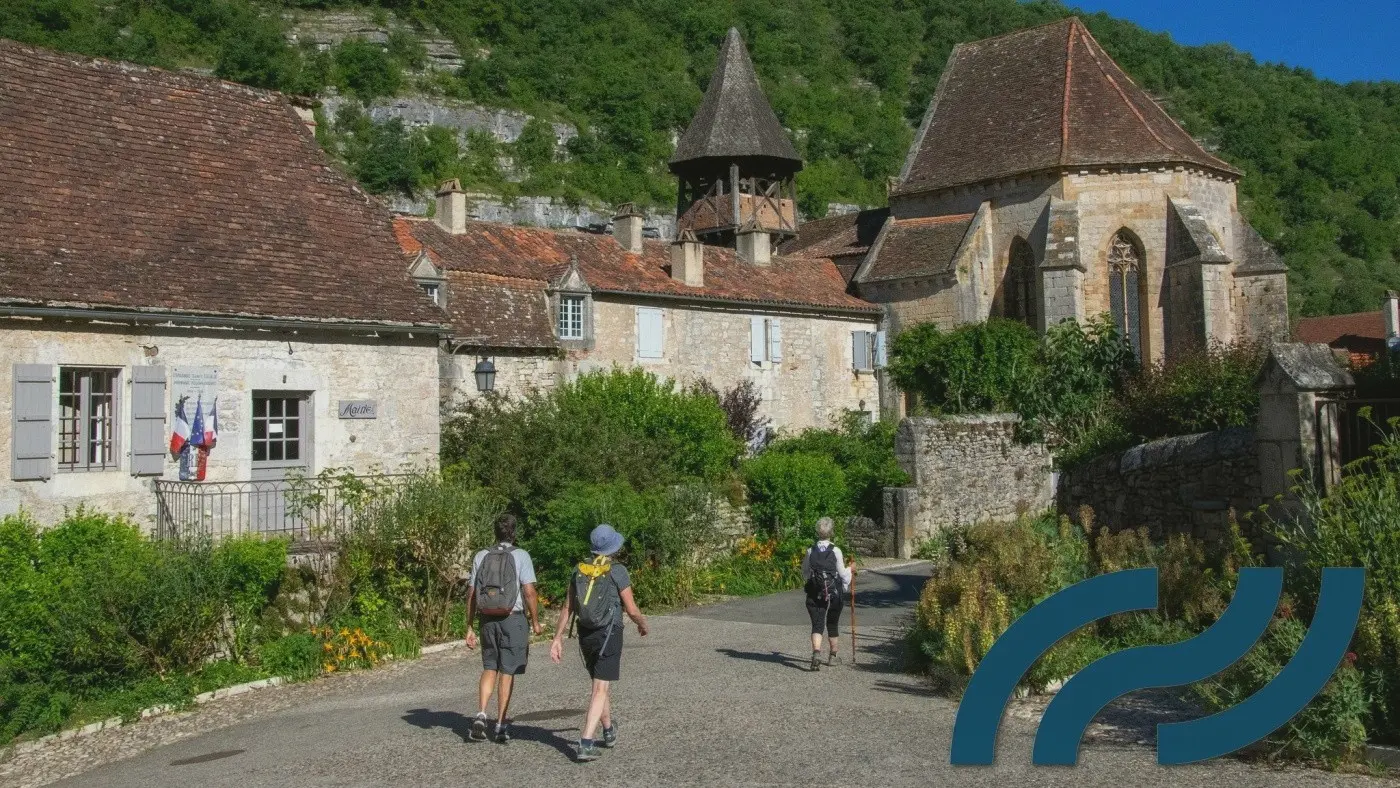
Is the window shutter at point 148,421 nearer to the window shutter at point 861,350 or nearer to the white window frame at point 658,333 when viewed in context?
the white window frame at point 658,333

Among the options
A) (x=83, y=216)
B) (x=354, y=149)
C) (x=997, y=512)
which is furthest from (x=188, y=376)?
(x=354, y=149)

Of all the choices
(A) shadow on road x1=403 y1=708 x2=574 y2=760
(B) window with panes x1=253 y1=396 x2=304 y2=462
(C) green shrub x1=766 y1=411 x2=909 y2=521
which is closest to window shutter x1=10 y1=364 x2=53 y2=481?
(B) window with panes x1=253 y1=396 x2=304 y2=462

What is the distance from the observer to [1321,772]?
21.8 ft

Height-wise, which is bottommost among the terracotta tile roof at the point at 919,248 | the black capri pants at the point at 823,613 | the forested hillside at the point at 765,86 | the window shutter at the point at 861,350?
the black capri pants at the point at 823,613

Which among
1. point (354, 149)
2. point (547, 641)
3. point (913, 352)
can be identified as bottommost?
point (547, 641)

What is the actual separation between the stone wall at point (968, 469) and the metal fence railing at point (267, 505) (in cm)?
909

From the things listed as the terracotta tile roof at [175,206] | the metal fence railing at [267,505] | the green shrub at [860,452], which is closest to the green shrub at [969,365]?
the green shrub at [860,452]

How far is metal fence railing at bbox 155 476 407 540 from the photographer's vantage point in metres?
13.5

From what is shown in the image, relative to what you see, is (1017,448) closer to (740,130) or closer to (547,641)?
(547,641)

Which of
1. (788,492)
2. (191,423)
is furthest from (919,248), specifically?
(191,423)

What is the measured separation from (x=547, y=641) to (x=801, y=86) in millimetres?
86167

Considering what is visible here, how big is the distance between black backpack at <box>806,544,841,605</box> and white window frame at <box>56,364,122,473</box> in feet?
26.8

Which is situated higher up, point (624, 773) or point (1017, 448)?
point (1017, 448)

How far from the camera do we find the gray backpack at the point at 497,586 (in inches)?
310
